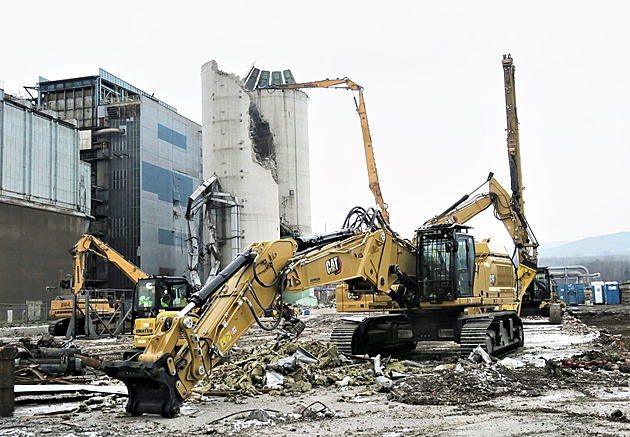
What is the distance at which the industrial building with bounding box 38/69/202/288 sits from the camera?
186 feet

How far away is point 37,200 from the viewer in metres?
47.2

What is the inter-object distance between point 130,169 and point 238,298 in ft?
161

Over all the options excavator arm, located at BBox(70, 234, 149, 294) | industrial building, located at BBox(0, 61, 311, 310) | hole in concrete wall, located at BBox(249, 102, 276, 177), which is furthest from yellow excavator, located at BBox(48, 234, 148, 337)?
hole in concrete wall, located at BBox(249, 102, 276, 177)

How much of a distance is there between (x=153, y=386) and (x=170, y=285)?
11568mm

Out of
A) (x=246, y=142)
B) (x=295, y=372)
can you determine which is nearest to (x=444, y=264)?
(x=295, y=372)

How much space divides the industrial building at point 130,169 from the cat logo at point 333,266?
4477 centimetres

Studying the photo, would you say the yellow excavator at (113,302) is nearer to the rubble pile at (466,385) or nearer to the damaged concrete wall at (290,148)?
the rubble pile at (466,385)

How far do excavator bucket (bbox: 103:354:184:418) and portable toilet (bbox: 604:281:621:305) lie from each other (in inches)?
1979

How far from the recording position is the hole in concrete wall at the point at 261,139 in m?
49.2

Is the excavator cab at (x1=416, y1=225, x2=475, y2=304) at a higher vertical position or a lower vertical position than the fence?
higher

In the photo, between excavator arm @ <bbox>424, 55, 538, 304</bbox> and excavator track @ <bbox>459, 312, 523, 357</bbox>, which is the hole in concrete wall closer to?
excavator arm @ <bbox>424, 55, 538, 304</bbox>

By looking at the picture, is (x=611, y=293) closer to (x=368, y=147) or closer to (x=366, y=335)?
(x=368, y=147)

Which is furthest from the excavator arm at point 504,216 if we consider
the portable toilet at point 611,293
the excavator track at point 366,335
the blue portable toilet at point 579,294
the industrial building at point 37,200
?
the industrial building at point 37,200

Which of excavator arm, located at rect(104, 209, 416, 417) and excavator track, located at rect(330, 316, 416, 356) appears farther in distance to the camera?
excavator track, located at rect(330, 316, 416, 356)
